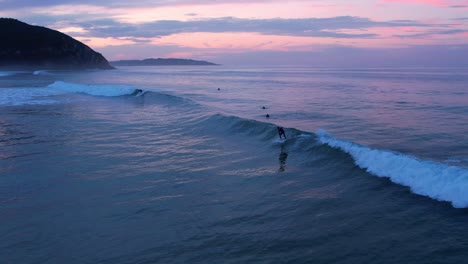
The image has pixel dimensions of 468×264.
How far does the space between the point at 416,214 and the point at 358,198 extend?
147cm

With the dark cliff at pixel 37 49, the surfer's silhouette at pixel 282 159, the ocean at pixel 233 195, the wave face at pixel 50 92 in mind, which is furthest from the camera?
the dark cliff at pixel 37 49

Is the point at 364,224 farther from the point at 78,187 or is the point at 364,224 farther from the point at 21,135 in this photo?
the point at 21,135

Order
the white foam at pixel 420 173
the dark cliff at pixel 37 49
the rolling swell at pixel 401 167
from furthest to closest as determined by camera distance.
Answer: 1. the dark cliff at pixel 37 49
2. the rolling swell at pixel 401 167
3. the white foam at pixel 420 173

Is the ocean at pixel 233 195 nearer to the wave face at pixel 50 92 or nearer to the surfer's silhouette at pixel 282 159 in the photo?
the surfer's silhouette at pixel 282 159

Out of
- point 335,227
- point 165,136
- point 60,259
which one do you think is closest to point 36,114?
point 165,136

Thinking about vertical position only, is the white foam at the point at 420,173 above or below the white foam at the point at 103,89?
below

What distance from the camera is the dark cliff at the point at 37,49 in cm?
12670

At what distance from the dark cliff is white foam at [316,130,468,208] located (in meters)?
138

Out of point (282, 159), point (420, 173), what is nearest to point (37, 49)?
point (282, 159)

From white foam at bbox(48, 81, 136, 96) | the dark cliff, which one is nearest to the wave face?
white foam at bbox(48, 81, 136, 96)

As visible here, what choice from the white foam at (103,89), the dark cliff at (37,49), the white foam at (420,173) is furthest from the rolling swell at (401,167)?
the dark cliff at (37,49)

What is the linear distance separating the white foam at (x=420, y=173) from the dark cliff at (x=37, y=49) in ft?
453

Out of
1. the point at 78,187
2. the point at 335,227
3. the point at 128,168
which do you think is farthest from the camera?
the point at 128,168

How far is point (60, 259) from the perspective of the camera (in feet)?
22.2
